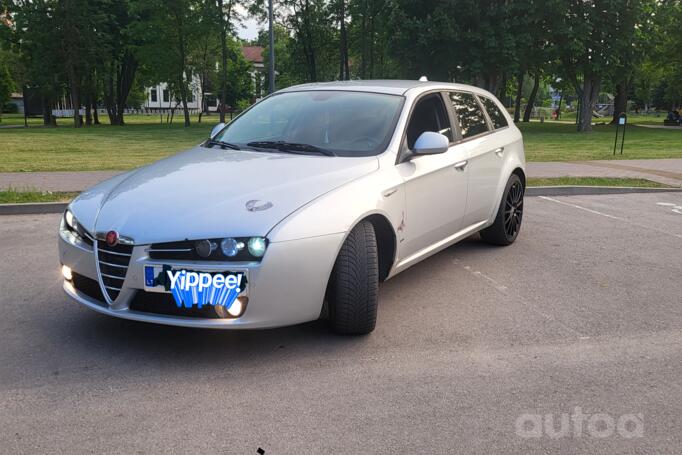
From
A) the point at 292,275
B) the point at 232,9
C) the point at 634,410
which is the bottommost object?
the point at 634,410

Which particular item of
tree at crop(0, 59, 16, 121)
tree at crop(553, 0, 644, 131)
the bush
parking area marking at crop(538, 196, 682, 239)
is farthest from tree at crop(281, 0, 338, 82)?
the bush

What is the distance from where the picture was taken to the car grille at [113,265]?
3.48 meters

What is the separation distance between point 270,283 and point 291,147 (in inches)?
59.7

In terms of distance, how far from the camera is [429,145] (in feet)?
14.9

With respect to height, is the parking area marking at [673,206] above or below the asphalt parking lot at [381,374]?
above

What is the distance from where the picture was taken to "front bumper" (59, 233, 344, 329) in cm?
339

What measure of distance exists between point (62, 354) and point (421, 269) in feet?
10.3

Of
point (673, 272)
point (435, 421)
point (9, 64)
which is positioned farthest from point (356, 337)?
point (9, 64)

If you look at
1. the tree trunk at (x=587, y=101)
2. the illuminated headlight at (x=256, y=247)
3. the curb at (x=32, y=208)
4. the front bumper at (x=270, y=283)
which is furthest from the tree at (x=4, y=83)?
the illuminated headlight at (x=256, y=247)

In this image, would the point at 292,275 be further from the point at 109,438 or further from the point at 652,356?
the point at 652,356

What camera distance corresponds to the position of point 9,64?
2589 inches

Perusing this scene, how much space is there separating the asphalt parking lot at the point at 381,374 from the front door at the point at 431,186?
0.50 metres

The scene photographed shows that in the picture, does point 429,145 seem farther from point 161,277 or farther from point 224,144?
point 161,277

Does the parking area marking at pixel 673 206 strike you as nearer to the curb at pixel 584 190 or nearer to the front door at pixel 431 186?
the curb at pixel 584 190
